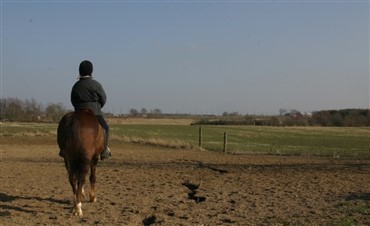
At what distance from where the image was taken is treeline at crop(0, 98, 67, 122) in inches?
3386

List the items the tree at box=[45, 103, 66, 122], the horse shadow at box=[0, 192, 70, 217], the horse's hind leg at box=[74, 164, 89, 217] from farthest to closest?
the tree at box=[45, 103, 66, 122]
the horse shadow at box=[0, 192, 70, 217]
the horse's hind leg at box=[74, 164, 89, 217]

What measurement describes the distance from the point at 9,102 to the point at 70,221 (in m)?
91.1

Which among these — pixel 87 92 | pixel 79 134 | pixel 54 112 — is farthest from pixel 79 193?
pixel 54 112

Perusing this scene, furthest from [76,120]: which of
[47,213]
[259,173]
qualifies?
[259,173]

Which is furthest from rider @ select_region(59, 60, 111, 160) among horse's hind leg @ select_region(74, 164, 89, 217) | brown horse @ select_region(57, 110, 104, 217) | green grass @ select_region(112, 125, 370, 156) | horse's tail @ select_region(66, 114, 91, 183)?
green grass @ select_region(112, 125, 370, 156)

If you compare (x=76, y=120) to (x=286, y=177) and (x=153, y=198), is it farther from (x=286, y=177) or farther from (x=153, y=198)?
(x=286, y=177)

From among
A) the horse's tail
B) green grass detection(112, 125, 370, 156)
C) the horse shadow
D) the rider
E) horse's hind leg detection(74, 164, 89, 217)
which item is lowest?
green grass detection(112, 125, 370, 156)

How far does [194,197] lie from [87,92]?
3.04 m

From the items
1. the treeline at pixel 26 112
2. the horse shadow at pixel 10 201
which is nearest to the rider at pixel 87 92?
the horse shadow at pixel 10 201

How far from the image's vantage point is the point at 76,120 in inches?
286

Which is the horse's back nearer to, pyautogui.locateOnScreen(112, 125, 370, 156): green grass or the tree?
pyautogui.locateOnScreen(112, 125, 370, 156): green grass

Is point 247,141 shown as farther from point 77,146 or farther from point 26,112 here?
point 26,112

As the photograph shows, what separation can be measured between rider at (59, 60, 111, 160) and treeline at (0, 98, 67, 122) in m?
78.4

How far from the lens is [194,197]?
29.8 feet
